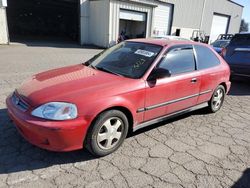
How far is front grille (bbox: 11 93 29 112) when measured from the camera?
2786mm

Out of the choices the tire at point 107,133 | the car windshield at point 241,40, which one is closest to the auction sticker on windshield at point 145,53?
the tire at point 107,133

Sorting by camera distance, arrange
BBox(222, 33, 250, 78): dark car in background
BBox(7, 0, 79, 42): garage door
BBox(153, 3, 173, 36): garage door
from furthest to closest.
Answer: BBox(7, 0, 79, 42): garage door
BBox(153, 3, 173, 36): garage door
BBox(222, 33, 250, 78): dark car in background

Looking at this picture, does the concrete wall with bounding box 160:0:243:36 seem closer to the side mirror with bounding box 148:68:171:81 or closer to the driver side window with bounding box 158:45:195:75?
the driver side window with bounding box 158:45:195:75

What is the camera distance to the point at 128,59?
3719 millimetres

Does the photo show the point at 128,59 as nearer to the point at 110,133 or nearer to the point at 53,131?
the point at 110,133

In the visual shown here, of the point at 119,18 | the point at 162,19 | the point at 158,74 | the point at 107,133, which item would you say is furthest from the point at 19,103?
the point at 162,19

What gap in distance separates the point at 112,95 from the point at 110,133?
1.77 ft

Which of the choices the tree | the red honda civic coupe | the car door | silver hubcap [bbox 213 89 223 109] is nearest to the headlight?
the red honda civic coupe

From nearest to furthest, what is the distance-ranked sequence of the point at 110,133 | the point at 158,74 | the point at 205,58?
the point at 110,133
the point at 158,74
the point at 205,58

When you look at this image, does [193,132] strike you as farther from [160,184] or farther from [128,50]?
[128,50]

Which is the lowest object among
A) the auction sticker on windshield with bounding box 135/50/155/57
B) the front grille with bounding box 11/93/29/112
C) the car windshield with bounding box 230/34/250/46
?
the front grille with bounding box 11/93/29/112

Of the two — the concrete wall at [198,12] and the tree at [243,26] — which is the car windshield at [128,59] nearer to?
the concrete wall at [198,12]

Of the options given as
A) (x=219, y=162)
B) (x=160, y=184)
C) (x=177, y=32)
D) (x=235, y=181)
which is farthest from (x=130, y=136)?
(x=177, y=32)

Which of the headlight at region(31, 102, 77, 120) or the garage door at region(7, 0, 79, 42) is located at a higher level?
the garage door at region(7, 0, 79, 42)
